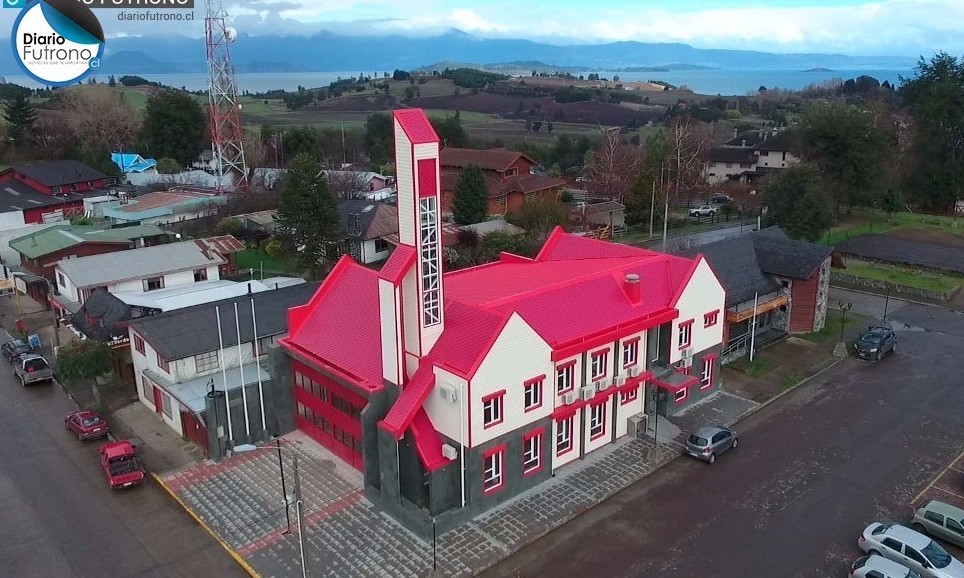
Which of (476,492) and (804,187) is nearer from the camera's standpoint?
(476,492)

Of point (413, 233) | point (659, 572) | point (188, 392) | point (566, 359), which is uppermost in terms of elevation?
point (413, 233)

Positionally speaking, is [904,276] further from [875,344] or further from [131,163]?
[131,163]

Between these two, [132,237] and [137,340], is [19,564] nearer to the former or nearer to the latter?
[137,340]

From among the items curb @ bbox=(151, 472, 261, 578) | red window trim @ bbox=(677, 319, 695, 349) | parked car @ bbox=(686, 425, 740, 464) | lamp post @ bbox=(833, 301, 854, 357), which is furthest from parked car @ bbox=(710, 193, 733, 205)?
curb @ bbox=(151, 472, 261, 578)

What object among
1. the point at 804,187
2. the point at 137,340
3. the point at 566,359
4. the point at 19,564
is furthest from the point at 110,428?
the point at 804,187

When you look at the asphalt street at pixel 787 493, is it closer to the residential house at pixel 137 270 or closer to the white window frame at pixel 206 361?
the white window frame at pixel 206 361

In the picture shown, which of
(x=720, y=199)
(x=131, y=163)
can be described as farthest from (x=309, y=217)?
(x=720, y=199)
